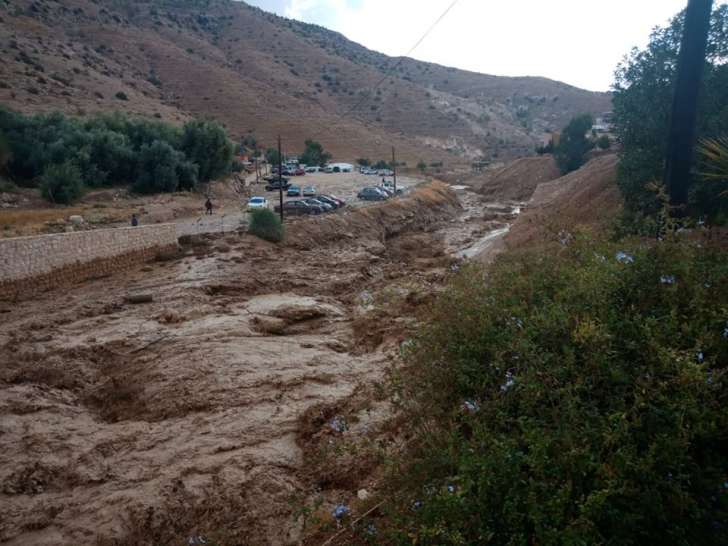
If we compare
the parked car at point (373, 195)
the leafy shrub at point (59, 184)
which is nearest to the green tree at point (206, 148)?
the leafy shrub at point (59, 184)

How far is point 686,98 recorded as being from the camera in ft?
Result: 23.4

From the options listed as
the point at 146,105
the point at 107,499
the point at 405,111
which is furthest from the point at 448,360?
the point at 405,111

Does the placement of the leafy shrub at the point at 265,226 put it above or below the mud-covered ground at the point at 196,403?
above

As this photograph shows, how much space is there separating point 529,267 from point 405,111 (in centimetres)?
9700

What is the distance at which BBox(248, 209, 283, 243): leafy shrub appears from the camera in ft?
84.2

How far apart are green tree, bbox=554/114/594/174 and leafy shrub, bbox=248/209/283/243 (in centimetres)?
3324

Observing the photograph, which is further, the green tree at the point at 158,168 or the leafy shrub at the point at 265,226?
the green tree at the point at 158,168

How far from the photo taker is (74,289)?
59.4ft

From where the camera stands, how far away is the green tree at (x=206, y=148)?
3975 cm

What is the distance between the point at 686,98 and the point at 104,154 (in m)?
34.7

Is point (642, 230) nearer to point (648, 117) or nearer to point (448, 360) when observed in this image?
point (448, 360)

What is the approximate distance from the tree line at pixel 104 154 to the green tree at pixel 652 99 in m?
27.1

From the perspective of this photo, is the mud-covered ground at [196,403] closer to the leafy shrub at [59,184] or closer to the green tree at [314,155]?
the leafy shrub at [59,184]

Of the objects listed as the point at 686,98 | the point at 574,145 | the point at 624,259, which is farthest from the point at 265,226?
the point at 574,145
